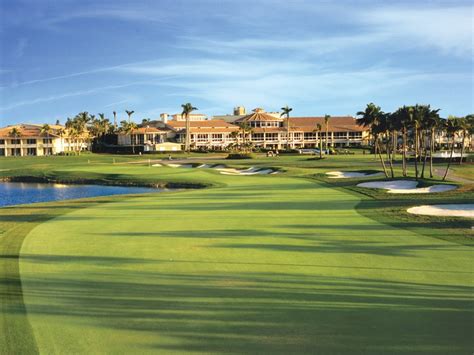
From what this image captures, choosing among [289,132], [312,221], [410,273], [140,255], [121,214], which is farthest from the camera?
[289,132]

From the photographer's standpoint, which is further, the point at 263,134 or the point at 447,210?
the point at 263,134

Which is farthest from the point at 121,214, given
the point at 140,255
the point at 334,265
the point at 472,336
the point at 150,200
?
the point at 472,336

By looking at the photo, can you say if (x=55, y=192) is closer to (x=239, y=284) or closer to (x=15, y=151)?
(x=239, y=284)

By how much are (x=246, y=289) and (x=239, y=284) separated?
13.9 inches

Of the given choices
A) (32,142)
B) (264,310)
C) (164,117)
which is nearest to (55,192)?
(264,310)

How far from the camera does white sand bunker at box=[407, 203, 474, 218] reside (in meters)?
19.3

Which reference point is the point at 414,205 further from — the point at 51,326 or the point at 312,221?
the point at 51,326

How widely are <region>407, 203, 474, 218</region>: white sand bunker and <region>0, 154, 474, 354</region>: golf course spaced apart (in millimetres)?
1229

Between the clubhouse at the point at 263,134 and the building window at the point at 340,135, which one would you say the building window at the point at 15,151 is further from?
the building window at the point at 340,135

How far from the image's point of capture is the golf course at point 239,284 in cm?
700

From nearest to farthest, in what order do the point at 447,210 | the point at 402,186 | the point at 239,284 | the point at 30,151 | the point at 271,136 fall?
the point at 239,284 < the point at 447,210 < the point at 402,186 < the point at 30,151 < the point at 271,136

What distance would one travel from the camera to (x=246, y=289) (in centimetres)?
925

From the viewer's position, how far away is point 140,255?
12.4m

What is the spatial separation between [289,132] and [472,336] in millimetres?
118564
